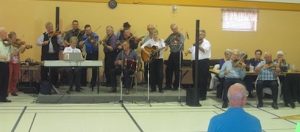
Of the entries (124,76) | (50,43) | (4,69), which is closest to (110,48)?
(124,76)

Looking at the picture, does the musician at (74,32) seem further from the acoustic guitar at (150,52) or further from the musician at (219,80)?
the musician at (219,80)

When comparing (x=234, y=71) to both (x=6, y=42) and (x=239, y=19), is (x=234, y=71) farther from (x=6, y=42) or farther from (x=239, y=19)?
(x=6, y=42)

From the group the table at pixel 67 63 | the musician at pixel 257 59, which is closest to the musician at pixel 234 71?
the musician at pixel 257 59

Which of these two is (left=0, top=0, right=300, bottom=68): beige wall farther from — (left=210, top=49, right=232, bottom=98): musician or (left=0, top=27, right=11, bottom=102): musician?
(left=0, top=27, right=11, bottom=102): musician

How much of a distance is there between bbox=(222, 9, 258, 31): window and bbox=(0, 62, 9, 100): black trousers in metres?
6.50

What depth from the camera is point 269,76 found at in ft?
30.8

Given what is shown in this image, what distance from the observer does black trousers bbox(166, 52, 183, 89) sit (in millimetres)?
10734

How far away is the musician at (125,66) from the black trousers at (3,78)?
2222mm

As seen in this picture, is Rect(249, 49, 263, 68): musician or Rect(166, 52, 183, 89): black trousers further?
→ Rect(166, 52, 183, 89): black trousers

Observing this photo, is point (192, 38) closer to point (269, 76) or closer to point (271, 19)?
point (271, 19)

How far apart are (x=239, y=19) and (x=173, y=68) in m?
3.24

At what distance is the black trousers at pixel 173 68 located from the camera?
35.2ft

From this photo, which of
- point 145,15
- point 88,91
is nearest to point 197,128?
point 88,91

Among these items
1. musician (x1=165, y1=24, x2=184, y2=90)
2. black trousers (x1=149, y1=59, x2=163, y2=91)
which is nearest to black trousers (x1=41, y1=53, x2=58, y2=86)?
black trousers (x1=149, y1=59, x2=163, y2=91)
